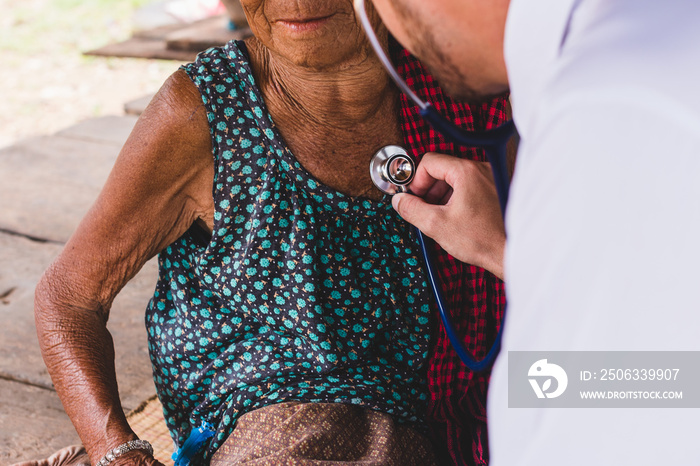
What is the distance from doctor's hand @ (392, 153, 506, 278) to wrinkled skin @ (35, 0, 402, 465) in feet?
0.83

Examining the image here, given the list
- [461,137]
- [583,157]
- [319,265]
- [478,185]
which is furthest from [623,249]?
[319,265]

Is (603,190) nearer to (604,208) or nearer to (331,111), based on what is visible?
(604,208)

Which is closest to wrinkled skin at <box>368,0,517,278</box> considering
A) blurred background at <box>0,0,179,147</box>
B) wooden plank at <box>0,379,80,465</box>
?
wooden plank at <box>0,379,80,465</box>

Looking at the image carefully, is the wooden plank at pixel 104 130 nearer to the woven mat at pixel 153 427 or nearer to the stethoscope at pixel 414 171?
the woven mat at pixel 153 427

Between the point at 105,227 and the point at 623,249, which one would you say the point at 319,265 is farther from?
the point at 623,249

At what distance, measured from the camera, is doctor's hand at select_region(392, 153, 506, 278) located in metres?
1.37

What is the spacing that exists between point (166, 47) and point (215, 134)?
12.8 feet

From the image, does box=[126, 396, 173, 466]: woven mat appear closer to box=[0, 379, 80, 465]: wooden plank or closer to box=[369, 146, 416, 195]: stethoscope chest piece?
box=[0, 379, 80, 465]: wooden plank

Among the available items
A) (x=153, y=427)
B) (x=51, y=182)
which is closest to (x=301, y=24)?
(x=153, y=427)

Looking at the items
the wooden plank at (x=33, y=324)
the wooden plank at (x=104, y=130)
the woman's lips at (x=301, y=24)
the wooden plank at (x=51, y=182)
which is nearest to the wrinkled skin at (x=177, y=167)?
the woman's lips at (x=301, y=24)

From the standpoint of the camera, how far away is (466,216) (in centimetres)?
137

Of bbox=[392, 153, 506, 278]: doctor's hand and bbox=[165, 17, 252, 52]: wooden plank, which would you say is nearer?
bbox=[392, 153, 506, 278]: doctor's hand

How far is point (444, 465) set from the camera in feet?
5.27

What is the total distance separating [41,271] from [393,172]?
1.75 metres
